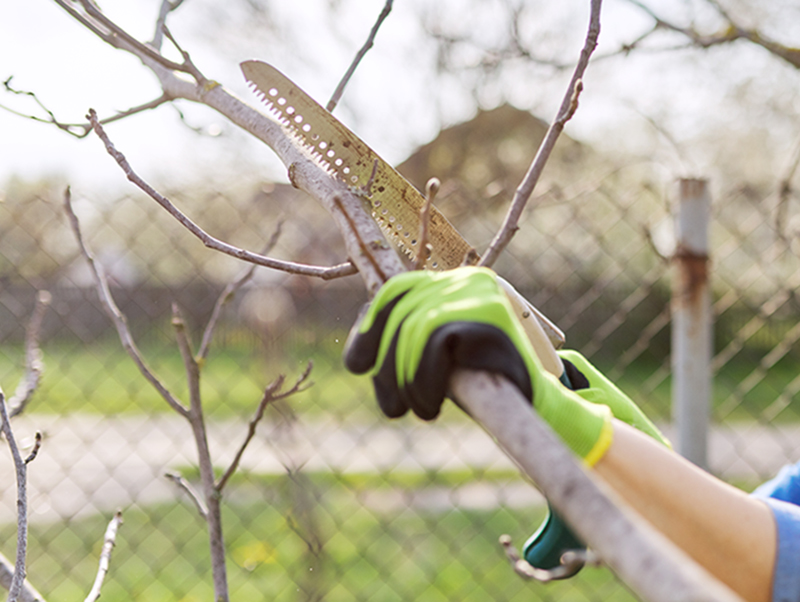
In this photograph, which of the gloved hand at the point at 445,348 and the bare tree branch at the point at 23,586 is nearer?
the gloved hand at the point at 445,348

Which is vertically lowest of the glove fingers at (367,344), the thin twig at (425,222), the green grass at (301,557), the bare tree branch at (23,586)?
the green grass at (301,557)

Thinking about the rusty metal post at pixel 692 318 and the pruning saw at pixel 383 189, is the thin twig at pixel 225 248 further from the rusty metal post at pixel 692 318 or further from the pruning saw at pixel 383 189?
the rusty metal post at pixel 692 318

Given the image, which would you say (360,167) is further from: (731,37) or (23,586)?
(731,37)

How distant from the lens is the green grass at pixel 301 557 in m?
2.48

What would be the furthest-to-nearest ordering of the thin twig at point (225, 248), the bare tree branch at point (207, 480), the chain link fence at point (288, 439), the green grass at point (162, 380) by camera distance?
the green grass at point (162, 380) → the chain link fence at point (288, 439) → the bare tree branch at point (207, 480) → the thin twig at point (225, 248)

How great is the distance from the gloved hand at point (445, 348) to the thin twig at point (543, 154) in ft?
0.51

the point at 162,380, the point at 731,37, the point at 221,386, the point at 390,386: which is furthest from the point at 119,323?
the point at 221,386

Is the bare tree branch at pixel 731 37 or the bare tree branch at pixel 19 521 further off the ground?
the bare tree branch at pixel 731 37

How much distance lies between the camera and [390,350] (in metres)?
0.66

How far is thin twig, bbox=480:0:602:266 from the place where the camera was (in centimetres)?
82

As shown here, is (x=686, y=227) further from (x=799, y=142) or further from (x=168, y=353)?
(x=168, y=353)

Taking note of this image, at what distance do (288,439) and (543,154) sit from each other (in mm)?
1191

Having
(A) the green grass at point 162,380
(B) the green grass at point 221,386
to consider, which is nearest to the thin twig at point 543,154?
(B) the green grass at point 221,386

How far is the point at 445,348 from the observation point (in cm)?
60
